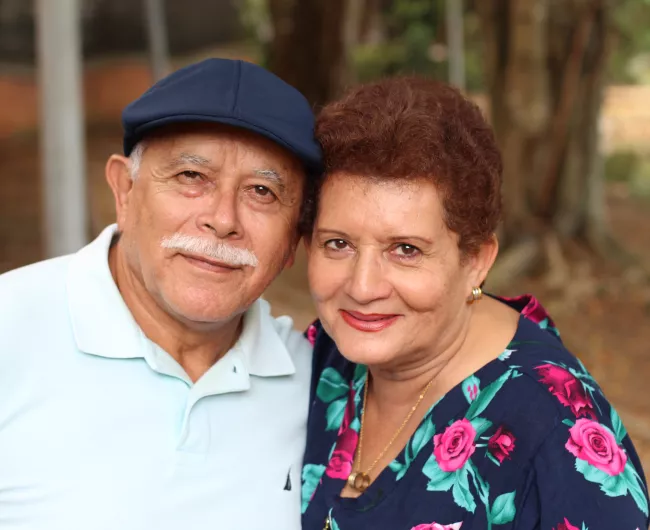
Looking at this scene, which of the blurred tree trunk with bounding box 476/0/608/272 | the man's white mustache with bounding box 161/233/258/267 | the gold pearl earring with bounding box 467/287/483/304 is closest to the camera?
the man's white mustache with bounding box 161/233/258/267

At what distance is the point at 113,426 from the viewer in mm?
1818

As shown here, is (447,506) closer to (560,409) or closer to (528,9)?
(560,409)

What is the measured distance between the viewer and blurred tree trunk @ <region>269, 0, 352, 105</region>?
30.3 feet

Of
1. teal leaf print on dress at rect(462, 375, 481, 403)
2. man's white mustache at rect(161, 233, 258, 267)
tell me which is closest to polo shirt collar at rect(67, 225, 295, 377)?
man's white mustache at rect(161, 233, 258, 267)

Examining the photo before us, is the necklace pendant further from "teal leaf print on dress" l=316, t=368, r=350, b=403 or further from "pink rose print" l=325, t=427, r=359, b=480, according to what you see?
"teal leaf print on dress" l=316, t=368, r=350, b=403

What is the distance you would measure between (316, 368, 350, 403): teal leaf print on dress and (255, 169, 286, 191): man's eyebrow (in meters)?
0.60

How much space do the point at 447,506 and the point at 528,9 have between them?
574 centimetres

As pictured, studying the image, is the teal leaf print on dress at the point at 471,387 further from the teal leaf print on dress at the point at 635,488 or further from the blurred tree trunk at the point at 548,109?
the blurred tree trunk at the point at 548,109

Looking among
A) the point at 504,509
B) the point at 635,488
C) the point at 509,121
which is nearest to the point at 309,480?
the point at 504,509

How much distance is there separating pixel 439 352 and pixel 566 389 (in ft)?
1.18

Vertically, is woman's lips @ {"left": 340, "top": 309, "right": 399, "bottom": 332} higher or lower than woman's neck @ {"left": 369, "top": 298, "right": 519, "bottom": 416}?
higher

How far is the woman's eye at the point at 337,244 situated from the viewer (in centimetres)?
188

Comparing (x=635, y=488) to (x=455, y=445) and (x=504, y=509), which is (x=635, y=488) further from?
(x=455, y=445)

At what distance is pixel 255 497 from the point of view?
196 cm
